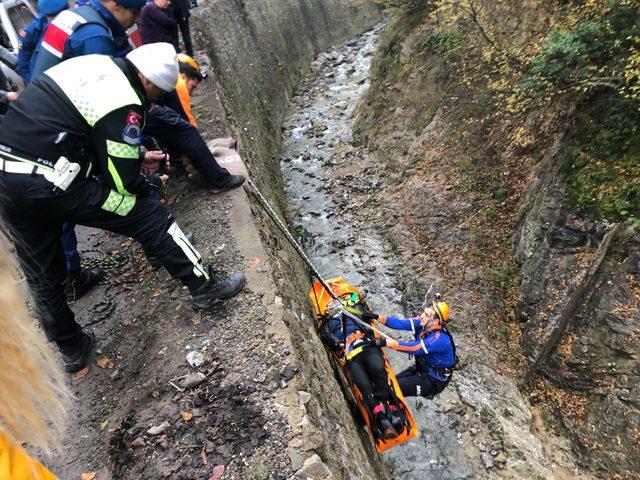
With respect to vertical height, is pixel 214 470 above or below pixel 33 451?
below

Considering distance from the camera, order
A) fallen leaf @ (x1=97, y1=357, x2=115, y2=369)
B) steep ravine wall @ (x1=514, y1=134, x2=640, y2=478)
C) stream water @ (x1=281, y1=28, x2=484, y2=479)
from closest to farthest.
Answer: fallen leaf @ (x1=97, y1=357, x2=115, y2=369)
steep ravine wall @ (x1=514, y1=134, x2=640, y2=478)
stream water @ (x1=281, y1=28, x2=484, y2=479)

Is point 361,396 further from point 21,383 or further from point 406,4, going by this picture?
point 406,4

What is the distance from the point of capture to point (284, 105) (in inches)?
770

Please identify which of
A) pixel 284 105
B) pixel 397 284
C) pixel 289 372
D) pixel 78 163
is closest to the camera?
pixel 78 163

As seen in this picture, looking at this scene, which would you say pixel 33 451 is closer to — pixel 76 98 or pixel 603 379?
pixel 76 98

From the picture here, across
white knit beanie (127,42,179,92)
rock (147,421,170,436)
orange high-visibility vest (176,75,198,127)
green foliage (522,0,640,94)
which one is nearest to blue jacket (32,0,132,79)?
white knit beanie (127,42,179,92)

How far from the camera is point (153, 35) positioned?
26.5 ft

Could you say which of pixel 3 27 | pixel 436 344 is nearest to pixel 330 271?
pixel 436 344

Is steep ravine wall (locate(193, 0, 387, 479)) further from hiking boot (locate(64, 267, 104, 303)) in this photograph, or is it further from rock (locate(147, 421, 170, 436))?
hiking boot (locate(64, 267, 104, 303))

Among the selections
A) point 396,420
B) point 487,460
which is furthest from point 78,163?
point 487,460

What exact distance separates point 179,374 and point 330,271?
648 cm

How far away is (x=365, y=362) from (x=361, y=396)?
0.46 metres

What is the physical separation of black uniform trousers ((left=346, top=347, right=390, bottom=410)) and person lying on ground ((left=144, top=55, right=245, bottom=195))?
315 centimetres

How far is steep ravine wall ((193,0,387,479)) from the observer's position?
13.7ft
